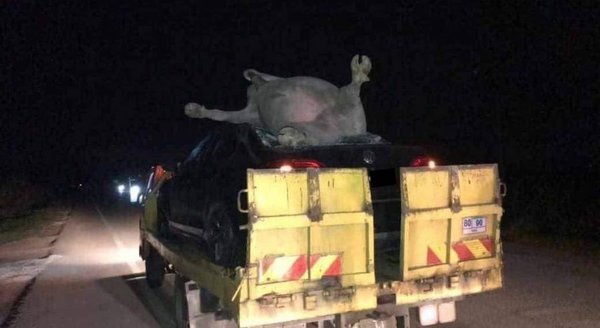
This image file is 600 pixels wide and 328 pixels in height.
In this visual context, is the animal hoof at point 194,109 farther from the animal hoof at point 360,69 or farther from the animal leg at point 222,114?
the animal hoof at point 360,69

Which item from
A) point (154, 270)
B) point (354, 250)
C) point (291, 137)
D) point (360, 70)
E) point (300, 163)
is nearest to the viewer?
point (354, 250)

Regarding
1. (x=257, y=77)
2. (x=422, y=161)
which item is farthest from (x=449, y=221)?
(x=257, y=77)

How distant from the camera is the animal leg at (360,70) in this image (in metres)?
7.26

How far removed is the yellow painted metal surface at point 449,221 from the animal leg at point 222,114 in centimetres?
307

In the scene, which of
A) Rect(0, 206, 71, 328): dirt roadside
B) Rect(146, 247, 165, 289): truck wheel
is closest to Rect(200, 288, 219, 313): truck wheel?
Rect(0, 206, 71, 328): dirt roadside

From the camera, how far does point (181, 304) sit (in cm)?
683

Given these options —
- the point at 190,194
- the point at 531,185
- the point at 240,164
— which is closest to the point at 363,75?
the point at 240,164

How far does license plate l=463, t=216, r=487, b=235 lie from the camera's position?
539 centimetres

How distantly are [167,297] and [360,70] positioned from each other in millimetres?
4682

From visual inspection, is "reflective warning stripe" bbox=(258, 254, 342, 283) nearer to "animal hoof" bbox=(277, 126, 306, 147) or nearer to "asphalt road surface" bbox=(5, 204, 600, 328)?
"animal hoof" bbox=(277, 126, 306, 147)

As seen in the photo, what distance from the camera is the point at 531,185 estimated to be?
58.0 feet

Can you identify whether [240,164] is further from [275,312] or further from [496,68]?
[496,68]

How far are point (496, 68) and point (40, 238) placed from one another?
1698cm

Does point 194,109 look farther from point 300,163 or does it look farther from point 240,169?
point 300,163
